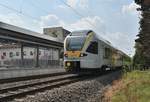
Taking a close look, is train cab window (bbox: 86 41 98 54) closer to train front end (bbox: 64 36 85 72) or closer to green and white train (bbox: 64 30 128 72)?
green and white train (bbox: 64 30 128 72)

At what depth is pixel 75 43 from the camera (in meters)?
21.8

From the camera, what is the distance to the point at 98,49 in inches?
888

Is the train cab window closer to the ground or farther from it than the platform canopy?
closer to the ground

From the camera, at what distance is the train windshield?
21.4 metres

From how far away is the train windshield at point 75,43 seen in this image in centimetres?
2144

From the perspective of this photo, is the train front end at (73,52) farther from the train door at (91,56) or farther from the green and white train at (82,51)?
the train door at (91,56)

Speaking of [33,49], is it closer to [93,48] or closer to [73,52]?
[93,48]

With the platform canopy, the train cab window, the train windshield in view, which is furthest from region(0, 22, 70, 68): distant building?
the train cab window

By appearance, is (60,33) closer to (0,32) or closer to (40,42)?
(40,42)

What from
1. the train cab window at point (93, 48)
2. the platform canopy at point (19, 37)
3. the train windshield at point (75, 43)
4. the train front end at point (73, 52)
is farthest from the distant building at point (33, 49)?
the train cab window at point (93, 48)

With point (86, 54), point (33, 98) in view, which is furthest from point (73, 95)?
point (86, 54)

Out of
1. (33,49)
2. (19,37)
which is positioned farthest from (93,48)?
(33,49)

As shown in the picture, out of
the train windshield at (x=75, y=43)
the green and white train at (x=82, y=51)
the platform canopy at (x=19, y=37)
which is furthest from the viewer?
the platform canopy at (x=19, y=37)

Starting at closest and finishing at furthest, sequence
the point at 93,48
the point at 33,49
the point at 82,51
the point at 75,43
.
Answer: the point at 82,51, the point at 75,43, the point at 93,48, the point at 33,49
